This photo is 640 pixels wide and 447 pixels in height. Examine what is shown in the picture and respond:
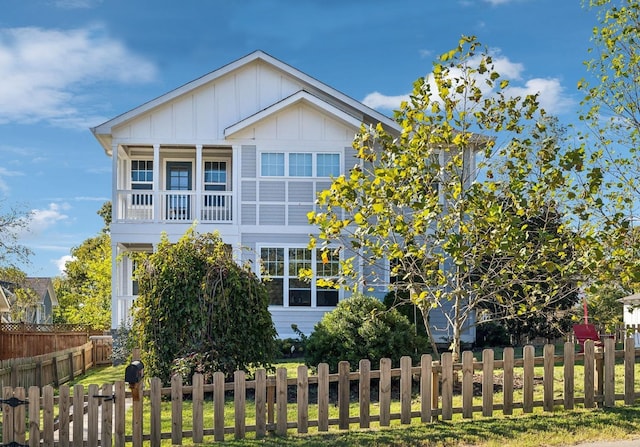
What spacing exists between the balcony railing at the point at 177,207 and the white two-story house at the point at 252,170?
33 millimetres

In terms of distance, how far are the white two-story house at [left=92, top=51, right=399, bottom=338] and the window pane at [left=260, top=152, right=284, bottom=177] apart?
0.03 m

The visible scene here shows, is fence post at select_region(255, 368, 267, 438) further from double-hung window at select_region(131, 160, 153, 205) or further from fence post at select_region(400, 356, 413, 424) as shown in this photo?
double-hung window at select_region(131, 160, 153, 205)

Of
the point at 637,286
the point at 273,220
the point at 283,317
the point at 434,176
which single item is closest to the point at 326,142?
the point at 273,220

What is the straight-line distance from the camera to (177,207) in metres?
24.2

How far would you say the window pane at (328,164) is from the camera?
24000mm

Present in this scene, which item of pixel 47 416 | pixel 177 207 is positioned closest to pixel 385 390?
pixel 47 416

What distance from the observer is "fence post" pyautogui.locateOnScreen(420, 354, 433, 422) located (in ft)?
33.8

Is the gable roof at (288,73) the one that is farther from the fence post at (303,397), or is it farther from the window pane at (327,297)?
the fence post at (303,397)

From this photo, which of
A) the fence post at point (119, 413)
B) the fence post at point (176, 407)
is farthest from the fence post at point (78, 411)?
the fence post at point (176, 407)

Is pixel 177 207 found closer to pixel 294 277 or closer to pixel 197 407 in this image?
pixel 294 277

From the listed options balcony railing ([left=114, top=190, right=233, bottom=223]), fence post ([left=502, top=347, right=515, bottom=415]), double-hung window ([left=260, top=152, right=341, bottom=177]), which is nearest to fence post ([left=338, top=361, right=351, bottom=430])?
fence post ([left=502, top=347, right=515, bottom=415])

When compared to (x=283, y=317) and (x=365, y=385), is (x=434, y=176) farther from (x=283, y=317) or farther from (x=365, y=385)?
(x=283, y=317)

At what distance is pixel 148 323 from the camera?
13859 millimetres

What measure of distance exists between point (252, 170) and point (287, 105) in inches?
93.3
